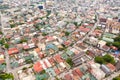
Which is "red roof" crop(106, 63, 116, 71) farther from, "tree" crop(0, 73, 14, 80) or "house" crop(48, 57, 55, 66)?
"tree" crop(0, 73, 14, 80)

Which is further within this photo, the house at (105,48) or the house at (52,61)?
the house at (105,48)

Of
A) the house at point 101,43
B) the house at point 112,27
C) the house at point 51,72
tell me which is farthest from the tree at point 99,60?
the house at point 112,27

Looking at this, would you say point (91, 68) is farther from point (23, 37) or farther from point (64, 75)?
point (23, 37)

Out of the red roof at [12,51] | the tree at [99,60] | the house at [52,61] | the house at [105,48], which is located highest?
the house at [105,48]

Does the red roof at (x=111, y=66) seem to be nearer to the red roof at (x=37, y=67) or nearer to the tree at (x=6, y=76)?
the red roof at (x=37, y=67)

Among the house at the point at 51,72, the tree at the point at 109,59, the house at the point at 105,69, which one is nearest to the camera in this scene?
the house at the point at 105,69

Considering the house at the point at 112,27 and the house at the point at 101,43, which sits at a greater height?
the house at the point at 112,27

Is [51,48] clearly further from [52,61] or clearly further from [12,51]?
[12,51]

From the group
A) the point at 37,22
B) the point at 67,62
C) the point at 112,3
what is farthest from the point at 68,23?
the point at 112,3

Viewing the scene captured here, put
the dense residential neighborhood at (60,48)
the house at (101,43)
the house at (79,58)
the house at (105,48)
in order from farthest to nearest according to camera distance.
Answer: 1. the house at (101,43)
2. the house at (105,48)
3. the house at (79,58)
4. the dense residential neighborhood at (60,48)

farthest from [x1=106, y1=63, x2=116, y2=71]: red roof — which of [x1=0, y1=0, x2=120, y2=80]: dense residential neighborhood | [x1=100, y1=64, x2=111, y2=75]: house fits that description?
[x1=100, y1=64, x2=111, y2=75]: house
